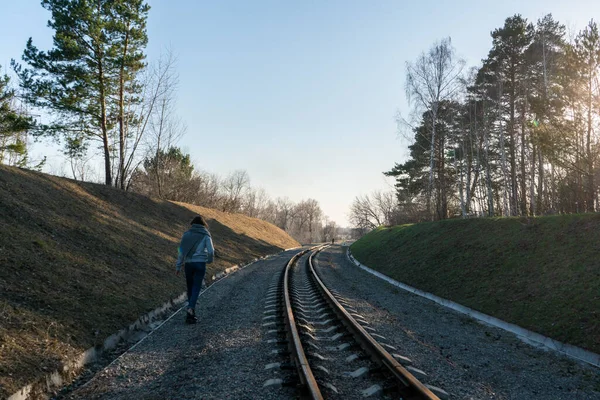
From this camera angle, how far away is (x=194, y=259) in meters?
7.78

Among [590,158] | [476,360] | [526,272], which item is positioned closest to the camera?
[476,360]

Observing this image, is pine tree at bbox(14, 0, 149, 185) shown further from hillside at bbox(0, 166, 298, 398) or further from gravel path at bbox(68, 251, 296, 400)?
gravel path at bbox(68, 251, 296, 400)

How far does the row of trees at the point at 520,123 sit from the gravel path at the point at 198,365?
45.0ft

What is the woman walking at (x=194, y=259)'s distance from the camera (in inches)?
306

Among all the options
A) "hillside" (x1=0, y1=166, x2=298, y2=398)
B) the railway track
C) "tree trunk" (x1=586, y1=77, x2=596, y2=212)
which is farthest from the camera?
"tree trunk" (x1=586, y1=77, x2=596, y2=212)

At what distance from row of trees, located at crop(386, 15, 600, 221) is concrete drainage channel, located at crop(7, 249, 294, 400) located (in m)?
14.6

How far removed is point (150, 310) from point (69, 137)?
57.7 ft

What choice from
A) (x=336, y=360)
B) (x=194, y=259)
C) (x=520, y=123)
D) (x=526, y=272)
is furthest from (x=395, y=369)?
(x=520, y=123)

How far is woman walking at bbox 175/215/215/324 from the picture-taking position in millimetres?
7766

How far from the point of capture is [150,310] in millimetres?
8531

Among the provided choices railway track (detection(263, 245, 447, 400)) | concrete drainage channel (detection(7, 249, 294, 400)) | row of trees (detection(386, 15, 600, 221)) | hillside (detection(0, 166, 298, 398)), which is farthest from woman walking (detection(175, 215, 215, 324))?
row of trees (detection(386, 15, 600, 221))

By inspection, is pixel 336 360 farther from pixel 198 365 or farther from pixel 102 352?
pixel 102 352

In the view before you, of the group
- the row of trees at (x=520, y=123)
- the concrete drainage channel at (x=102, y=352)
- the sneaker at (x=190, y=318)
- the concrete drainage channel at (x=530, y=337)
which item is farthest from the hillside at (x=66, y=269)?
the row of trees at (x=520, y=123)

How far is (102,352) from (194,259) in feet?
7.67
